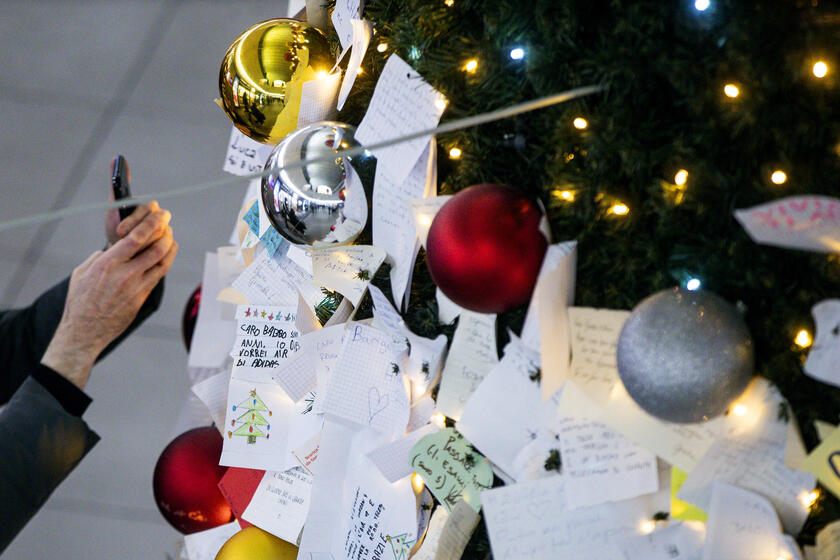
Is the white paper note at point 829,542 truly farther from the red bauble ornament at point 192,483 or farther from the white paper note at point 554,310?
the red bauble ornament at point 192,483

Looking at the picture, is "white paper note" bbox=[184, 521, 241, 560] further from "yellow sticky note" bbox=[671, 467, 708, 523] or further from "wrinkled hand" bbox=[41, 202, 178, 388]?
"yellow sticky note" bbox=[671, 467, 708, 523]

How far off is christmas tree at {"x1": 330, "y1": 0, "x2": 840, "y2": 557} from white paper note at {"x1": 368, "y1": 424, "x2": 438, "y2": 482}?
9.1 inches

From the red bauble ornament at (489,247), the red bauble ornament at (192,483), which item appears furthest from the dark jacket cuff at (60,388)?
the red bauble ornament at (489,247)

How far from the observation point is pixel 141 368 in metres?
2.77

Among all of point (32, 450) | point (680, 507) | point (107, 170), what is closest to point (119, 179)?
point (32, 450)

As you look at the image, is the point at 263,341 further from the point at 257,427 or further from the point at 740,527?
the point at 740,527

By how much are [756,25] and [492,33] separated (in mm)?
279

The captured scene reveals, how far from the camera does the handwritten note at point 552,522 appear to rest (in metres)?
0.80

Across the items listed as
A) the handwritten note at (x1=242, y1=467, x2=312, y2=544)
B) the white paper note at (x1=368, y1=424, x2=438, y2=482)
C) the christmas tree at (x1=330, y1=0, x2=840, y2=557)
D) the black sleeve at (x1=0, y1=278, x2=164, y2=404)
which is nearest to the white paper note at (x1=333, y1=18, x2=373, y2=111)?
the christmas tree at (x1=330, y1=0, x2=840, y2=557)

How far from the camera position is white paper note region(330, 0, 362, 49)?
44.2 inches

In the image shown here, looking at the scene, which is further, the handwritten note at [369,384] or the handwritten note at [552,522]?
the handwritten note at [369,384]

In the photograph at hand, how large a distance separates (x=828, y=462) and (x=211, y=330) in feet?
4.04

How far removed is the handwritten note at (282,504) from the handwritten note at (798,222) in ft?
2.56

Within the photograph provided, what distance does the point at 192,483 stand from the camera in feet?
4.37
